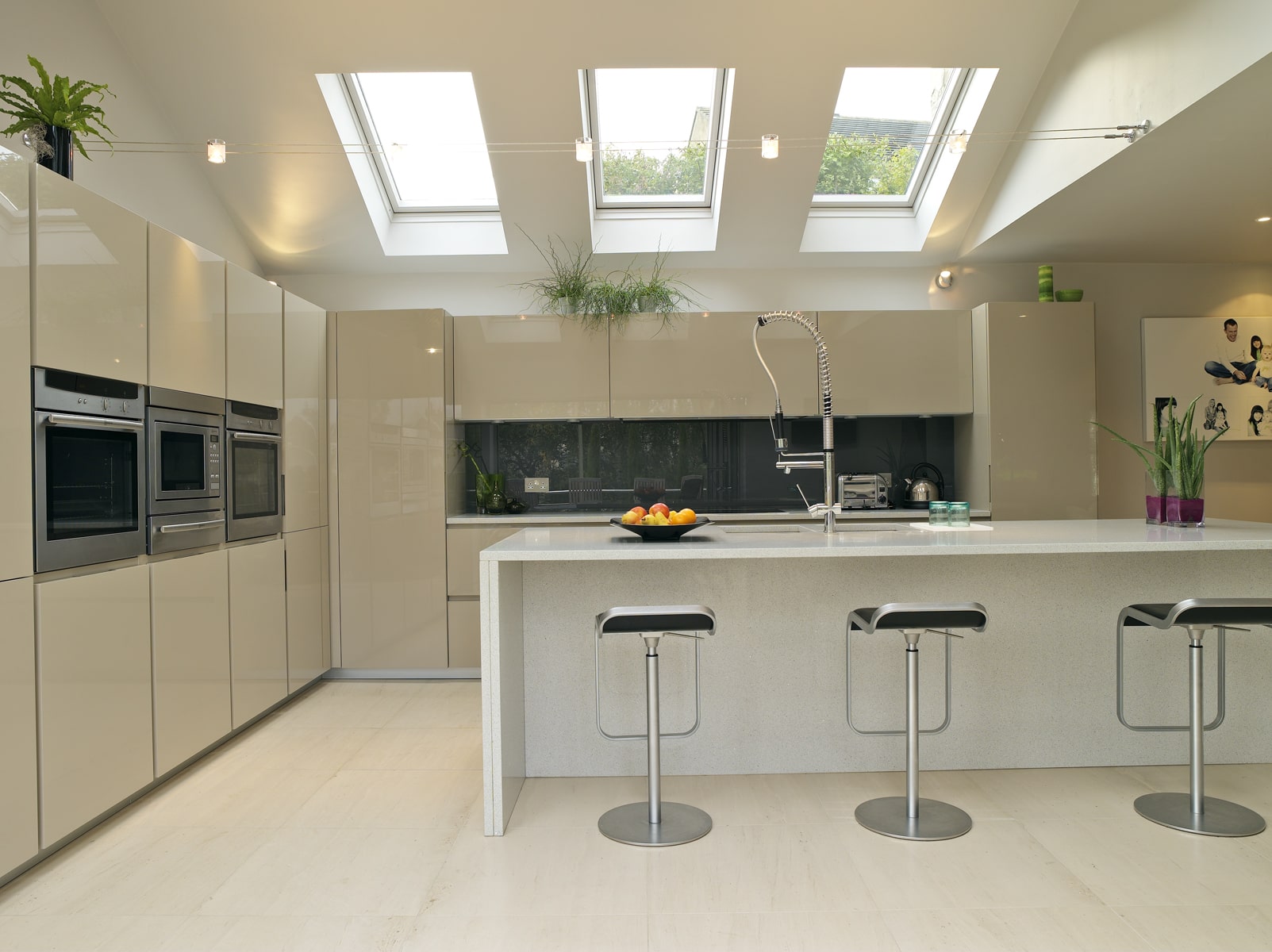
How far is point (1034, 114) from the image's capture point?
4.15m

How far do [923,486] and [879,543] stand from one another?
2542 mm

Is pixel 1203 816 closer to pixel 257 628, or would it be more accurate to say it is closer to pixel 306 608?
pixel 257 628

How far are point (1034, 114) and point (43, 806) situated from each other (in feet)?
15.6

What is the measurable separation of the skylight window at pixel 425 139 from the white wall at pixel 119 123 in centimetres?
86

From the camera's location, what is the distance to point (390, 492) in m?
4.62

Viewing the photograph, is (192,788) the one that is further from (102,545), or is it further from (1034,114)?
(1034,114)

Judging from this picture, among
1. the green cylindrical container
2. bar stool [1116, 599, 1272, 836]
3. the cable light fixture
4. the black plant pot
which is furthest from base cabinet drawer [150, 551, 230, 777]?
the green cylindrical container

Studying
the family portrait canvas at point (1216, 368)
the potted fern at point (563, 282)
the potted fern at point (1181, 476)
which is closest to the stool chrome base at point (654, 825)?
the potted fern at point (1181, 476)

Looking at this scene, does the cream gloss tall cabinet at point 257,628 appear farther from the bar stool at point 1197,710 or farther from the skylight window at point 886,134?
the skylight window at point 886,134

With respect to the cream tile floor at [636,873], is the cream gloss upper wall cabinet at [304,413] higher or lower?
higher

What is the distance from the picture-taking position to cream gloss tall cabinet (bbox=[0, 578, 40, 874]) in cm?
219

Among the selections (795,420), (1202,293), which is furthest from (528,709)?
(1202,293)

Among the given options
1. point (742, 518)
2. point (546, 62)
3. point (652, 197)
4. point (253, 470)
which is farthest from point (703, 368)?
point (253, 470)

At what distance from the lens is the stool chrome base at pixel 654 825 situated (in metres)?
2.51
